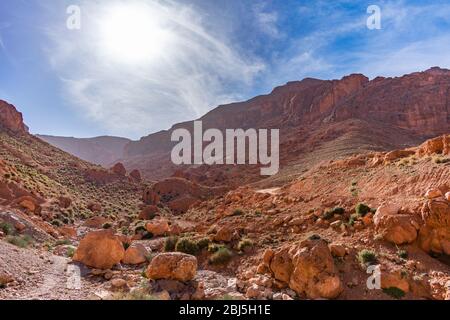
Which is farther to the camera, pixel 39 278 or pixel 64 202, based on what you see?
pixel 64 202

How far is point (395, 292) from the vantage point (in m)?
8.75

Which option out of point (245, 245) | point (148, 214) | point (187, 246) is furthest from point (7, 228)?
Result: point (148, 214)

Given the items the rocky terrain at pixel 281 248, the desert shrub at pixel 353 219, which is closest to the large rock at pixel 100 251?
the rocky terrain at pixel 281 248

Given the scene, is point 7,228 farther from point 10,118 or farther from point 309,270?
point 10,118

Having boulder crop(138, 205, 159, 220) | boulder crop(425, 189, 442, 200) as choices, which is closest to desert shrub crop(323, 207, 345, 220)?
boulder crop(425, 189, 442, 200)

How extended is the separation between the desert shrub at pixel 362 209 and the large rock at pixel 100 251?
9.01 m

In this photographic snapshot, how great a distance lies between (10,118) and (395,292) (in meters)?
69.2

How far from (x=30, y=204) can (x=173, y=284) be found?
2246cm

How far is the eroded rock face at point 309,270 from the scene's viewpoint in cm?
898

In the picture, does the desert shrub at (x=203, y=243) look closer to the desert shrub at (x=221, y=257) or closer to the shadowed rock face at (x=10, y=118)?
the desert shrub at (x=221, y=257)

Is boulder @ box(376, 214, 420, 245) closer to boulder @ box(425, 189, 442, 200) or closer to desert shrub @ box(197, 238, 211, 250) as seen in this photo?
boulder @ box(425, 189, 442, 200)

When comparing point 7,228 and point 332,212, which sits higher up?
point 332,212
